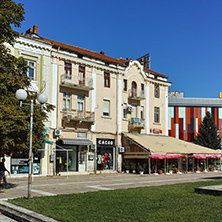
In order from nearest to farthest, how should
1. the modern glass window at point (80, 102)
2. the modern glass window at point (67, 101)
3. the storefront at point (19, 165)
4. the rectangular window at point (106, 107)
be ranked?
the storefront at point (19, 165)
the modern glass window at point (67, 101)
the modern glass window at point (80, 102)
the rectangular window at point (106, 107)

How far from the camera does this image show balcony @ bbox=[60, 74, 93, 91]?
28380mm

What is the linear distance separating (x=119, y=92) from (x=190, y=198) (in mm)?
21812

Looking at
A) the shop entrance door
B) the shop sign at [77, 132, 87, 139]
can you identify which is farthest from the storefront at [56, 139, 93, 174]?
the shop sign at [77, 132, 87, 139]

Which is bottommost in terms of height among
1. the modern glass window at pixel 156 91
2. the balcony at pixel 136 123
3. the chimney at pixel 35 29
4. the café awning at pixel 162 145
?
the café awning at pixel 162 145

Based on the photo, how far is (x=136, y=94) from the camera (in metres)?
35.1

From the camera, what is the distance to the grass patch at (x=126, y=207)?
29.0ft

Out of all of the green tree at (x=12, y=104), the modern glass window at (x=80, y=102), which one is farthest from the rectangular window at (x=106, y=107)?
the green tree at (x=12, y=104)

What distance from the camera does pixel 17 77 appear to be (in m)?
16.0

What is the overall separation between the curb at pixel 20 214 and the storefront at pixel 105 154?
20.2 meters

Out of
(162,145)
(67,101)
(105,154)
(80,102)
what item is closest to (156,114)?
(162,145)

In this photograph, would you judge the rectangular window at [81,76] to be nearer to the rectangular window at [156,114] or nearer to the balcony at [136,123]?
the balcony at [136,123]

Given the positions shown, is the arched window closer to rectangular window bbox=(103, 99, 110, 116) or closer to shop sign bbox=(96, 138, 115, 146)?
rectangular window bbox=(103, 99, 110, 116)

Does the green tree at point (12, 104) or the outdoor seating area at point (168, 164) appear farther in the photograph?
the outdoor seating area at point (168, 164)

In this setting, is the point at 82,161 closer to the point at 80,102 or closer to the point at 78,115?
the point at 78,115
